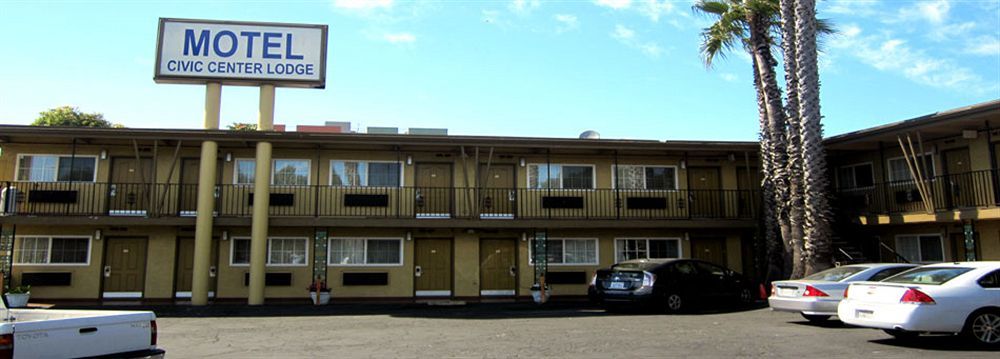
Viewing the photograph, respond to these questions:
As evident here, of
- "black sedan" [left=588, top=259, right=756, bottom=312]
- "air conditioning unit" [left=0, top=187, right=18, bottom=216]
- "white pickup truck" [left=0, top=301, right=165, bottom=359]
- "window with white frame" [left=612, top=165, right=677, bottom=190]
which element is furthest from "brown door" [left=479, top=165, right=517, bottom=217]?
"white pickup truck" [left=0, top=301, right=165, bottom=359]

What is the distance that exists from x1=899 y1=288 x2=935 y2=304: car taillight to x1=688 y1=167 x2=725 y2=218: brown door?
11.4m

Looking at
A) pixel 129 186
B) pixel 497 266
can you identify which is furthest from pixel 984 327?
pixel 129 186

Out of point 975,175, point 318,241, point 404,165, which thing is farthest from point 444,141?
point 975,175

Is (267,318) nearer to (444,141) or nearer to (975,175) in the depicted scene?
(444,141)

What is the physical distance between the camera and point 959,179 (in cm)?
1722

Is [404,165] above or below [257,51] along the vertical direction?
below

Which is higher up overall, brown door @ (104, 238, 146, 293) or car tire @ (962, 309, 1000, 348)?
brown door @ (104, 238, 146, 293)

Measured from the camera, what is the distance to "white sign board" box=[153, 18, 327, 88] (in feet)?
65.6

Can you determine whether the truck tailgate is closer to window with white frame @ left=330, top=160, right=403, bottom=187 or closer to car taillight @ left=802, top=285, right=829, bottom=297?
car taillight @ left=802, top=285, right=829, bottom=297

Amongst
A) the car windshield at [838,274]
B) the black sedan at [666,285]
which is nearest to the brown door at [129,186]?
the black sedan at [666,285]

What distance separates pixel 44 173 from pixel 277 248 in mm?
6838

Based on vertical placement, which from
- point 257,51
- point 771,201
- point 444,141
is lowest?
point 771,201

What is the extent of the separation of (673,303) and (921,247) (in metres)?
8.41

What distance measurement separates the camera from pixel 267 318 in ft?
48.9
